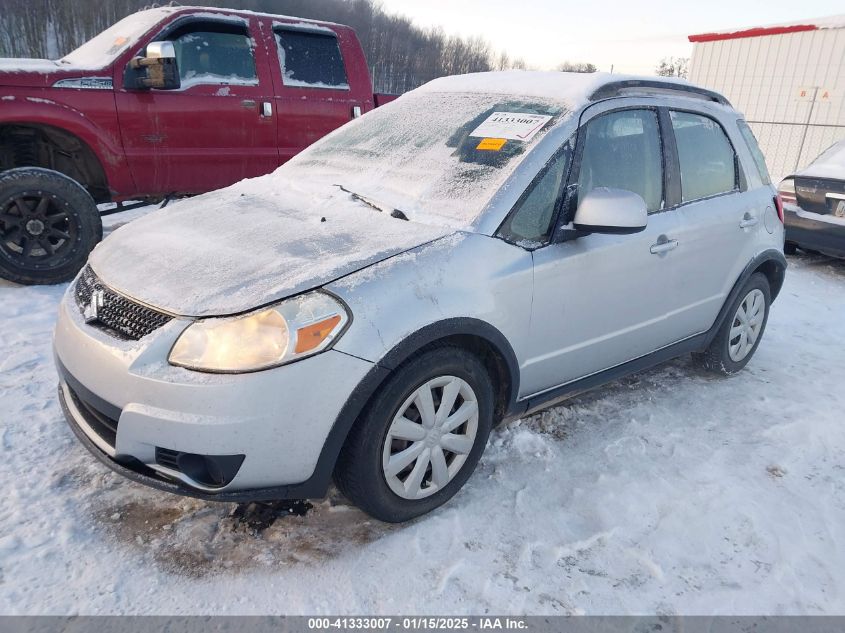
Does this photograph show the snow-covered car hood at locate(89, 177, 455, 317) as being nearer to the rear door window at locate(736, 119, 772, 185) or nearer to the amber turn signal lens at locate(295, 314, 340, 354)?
A: the amber turn signal lens at locate(295, 314, 340, 354)

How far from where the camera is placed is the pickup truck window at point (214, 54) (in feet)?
17.2

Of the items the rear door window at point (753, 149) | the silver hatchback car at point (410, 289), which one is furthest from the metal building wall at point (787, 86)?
the silver hatchback car at point (410, 289)

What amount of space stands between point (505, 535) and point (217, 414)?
1.20m

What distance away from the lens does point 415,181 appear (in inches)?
112

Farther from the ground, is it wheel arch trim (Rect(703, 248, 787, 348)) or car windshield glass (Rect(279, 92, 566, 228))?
car windshield glass (Rect(279, 92, 566, 228))

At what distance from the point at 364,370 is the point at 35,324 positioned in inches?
120

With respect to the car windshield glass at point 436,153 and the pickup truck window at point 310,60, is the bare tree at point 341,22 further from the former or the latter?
the car windshield glass at point 436,153

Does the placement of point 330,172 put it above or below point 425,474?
above

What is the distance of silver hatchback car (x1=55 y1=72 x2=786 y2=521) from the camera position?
2.00 metres

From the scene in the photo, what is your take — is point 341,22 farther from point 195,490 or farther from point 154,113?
point 195,490

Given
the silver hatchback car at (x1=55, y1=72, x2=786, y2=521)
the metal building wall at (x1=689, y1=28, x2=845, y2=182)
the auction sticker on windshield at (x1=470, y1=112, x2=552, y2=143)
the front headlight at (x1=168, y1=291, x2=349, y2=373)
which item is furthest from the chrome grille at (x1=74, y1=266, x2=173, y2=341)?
the metal building wall at (x1=689, y1=28, x2=845, y2=182)

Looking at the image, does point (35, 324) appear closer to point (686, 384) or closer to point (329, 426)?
point (329, 426)

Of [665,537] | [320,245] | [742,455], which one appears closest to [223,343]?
[320,245]

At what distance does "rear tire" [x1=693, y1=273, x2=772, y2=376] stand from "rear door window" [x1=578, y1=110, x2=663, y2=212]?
116cm
